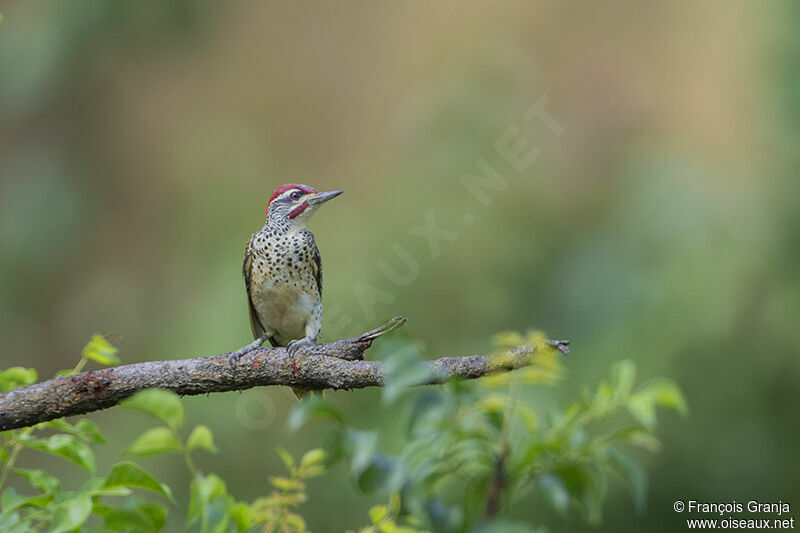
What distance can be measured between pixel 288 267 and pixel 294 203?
24 centimetres

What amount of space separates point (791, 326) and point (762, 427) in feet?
1.94

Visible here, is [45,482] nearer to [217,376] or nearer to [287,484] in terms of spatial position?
[287,484]

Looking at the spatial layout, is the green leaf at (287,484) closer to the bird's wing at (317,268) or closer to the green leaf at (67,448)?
the green leaf at (67,448)

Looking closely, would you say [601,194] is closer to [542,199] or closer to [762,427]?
[542,199]

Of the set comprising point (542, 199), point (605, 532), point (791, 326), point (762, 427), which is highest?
point (542, 199)

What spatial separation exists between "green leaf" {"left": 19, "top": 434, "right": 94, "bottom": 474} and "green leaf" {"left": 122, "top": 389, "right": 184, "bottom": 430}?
372 mm

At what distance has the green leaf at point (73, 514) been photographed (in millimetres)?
1366

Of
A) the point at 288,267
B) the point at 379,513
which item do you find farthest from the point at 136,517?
the point at 288,267

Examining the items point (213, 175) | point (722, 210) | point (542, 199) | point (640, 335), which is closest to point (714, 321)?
point (640, 335)

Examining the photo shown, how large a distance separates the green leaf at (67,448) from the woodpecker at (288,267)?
1927 mm

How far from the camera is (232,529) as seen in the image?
1398 millimetres

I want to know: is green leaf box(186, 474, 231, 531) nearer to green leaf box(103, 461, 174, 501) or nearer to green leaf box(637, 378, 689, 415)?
green leaf box(103, 461, 174, 501)

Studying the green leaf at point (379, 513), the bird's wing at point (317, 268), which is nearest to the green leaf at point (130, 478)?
the green leaf at point (379, 513)

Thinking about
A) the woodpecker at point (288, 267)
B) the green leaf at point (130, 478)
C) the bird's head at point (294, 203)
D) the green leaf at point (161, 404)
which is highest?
the bird's head at point (294, 203)
